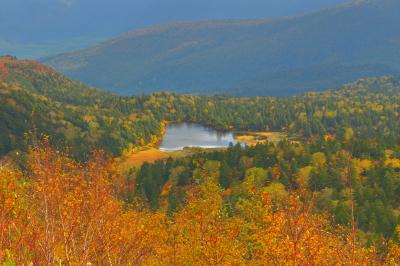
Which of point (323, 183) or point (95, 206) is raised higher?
point (95, 206)

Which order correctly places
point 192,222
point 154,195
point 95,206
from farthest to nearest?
point 154,195 → point 192,222 → point 95,206

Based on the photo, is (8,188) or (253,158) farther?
(253,158)

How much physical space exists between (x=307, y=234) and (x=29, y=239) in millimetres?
15562

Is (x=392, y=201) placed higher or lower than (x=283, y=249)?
lower

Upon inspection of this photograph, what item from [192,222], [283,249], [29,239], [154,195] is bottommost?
[154,195]

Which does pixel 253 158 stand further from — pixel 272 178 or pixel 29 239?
pixel 29 239

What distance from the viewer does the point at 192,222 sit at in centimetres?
6275

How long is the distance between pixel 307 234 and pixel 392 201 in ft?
389

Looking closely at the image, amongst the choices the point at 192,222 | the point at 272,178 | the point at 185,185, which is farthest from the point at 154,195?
the point at 192,222

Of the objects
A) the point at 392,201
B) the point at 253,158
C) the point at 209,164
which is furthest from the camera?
the point at 253,158

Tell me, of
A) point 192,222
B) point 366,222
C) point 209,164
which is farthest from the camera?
point 209,164

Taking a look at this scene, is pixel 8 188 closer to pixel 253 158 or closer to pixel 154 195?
pixel 154 195

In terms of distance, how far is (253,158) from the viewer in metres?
193

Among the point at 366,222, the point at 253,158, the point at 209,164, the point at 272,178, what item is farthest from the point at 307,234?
the point at 253,158
